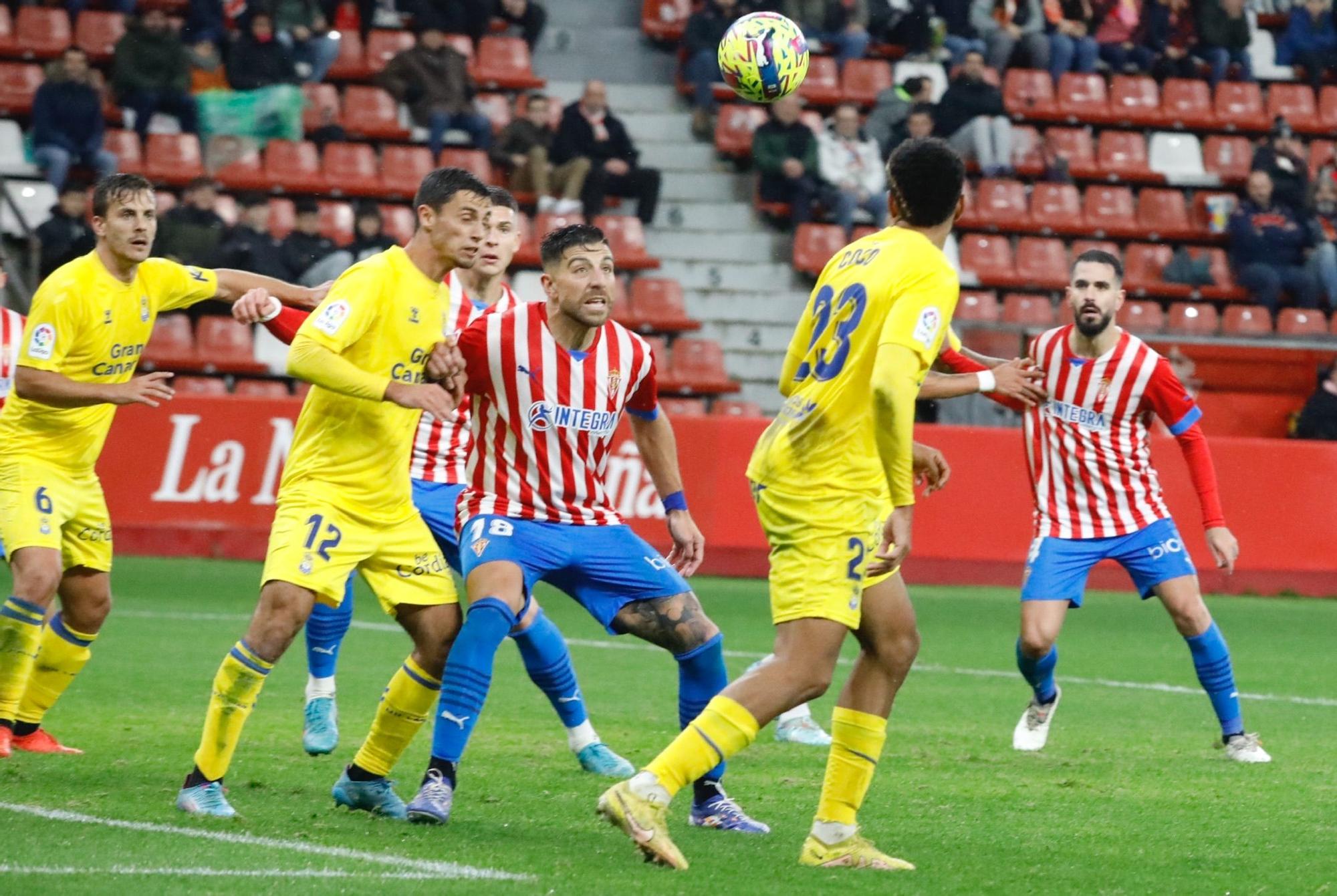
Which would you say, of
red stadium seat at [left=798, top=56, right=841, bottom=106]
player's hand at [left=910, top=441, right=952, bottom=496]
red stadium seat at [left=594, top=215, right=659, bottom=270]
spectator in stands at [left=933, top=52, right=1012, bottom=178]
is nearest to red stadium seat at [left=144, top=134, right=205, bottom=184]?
red stadium seat at [left=594, top=215, right=659, bottom=270]

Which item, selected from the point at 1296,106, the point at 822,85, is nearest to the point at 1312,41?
the point at 1296,106

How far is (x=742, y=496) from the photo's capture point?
1574 cm

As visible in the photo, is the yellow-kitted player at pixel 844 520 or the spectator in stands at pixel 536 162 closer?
the yellow-kitted player at pixel 844 520

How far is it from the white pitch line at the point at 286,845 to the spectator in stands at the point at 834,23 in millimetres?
17286

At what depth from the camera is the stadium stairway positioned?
19.8 m

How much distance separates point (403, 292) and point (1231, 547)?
3855 mm

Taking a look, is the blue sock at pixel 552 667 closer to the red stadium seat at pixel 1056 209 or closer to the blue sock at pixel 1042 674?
the blue sock at pixel 1042 674

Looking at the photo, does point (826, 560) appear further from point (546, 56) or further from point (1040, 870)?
point (546, 56)

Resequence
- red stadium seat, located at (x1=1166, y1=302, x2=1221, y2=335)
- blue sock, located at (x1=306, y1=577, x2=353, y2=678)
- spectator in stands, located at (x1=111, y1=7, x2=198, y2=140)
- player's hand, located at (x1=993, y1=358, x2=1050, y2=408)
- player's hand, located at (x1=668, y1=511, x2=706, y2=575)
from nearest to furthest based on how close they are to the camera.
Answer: player's hand, located at (x1=993, y1=358, x2=1050, y2=408) < player's hand, located at (x1=668, y1=511, x2=706, y2=575) < blue sock, located at (x1=306, y1=577, x2=353, y2=678) < spectator in stands, located at (x1=111, y1=7, x2=198, y2=140) < red stadium seat, located at (x1=1166, y1=302, x2=1221, y2=335)

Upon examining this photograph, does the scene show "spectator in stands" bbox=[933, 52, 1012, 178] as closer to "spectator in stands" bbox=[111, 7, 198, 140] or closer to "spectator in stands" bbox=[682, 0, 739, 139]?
"spectator in stands" bbox=[682, 0, 739, 139]

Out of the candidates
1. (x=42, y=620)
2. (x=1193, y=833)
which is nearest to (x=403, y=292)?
(x=42, y=620)

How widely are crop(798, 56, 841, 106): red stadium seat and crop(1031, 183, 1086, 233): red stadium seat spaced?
2606 millimetres

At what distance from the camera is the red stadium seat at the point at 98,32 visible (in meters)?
19.5

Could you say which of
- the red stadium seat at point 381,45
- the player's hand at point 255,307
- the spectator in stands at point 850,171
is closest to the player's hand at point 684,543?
the player's hand at point 255,307
